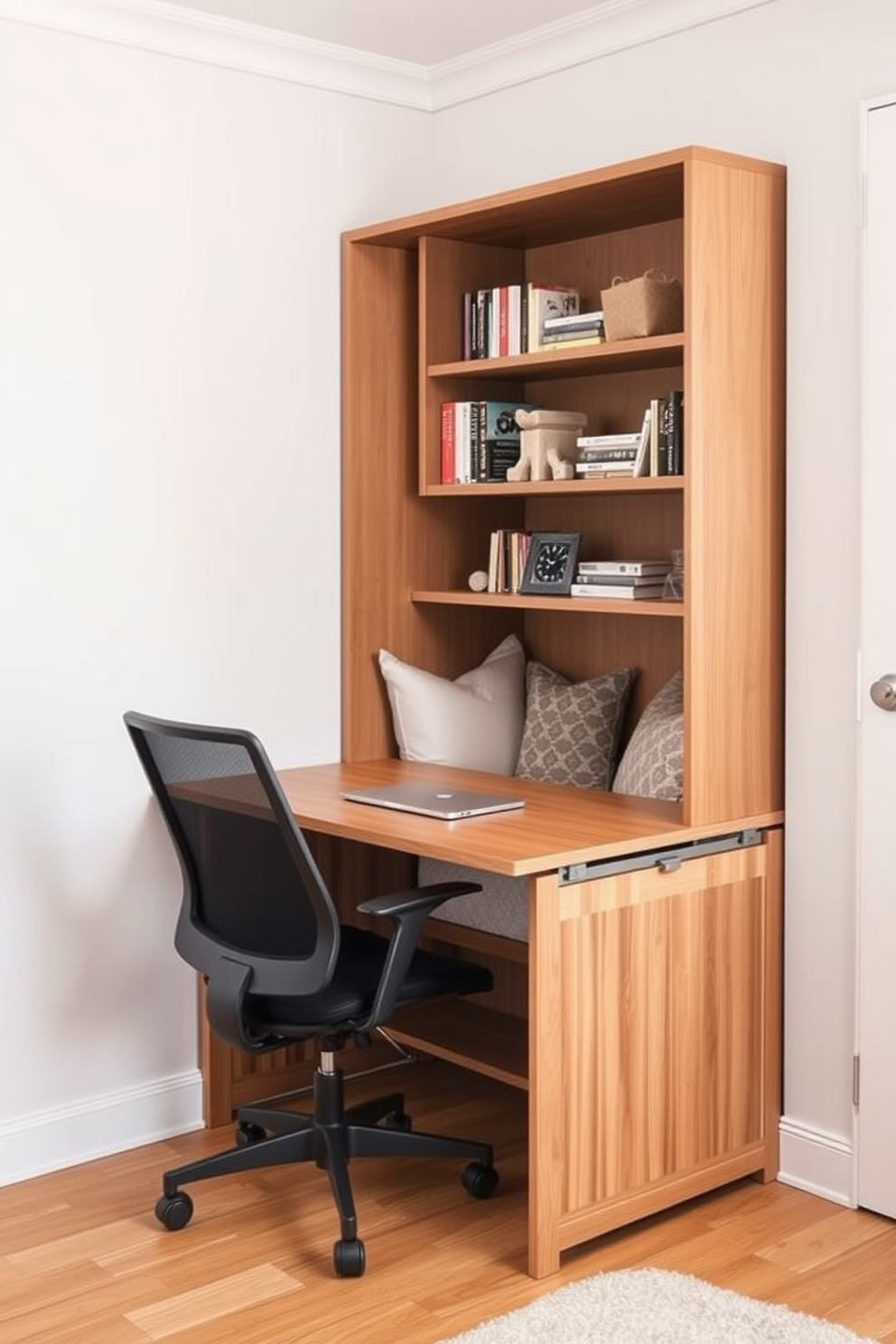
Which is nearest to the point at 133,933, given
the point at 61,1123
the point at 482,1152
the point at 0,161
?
the point at 61,1123

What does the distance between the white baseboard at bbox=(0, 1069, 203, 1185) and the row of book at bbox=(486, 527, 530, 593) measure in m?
1.35

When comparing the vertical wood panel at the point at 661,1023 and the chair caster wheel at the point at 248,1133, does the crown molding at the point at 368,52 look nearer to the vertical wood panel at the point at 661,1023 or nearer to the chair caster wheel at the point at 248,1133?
the vertical wood panel at the point at 661,1023

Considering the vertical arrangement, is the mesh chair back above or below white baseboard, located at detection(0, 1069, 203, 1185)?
above

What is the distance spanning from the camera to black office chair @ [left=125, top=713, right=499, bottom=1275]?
2838mm

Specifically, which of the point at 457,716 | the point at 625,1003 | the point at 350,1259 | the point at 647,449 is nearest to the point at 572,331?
the point at 647,449

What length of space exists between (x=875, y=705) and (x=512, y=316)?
1.22 m

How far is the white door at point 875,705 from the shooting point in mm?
2947

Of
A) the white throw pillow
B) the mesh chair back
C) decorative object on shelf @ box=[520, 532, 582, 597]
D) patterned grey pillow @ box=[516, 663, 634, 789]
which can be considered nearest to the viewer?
the mesh chair back

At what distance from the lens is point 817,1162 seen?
3197 mm

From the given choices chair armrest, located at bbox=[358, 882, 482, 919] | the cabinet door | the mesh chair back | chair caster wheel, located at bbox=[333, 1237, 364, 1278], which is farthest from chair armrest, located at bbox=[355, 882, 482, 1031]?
chair caster wheel, located at bbox=[333, 1237, 364, 1278]

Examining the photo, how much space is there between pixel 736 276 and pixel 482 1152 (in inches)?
71.9

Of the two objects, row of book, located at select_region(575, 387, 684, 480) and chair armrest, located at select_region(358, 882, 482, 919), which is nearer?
chair armrest, located at select_region(358, 882, 482, 919)

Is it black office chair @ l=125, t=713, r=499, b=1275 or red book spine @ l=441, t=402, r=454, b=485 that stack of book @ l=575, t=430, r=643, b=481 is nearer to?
red book spine @ l=441, t=402, r=454, b=485

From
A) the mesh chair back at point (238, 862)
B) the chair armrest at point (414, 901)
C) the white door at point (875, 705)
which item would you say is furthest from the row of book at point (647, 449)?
the mesh chair back at point (238, 862)
